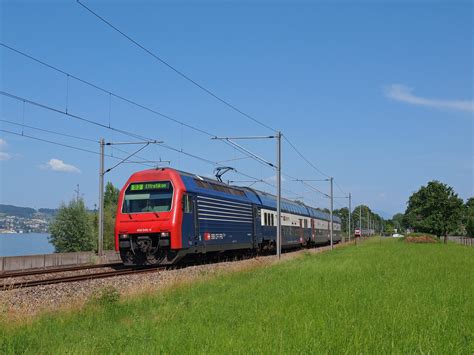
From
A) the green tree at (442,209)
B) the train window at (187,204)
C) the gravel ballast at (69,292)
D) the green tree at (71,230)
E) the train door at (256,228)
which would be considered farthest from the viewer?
the green tree at (442,209)

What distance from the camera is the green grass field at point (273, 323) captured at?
24.7ft

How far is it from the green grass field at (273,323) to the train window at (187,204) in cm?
904

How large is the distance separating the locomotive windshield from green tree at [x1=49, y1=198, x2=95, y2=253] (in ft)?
92.5

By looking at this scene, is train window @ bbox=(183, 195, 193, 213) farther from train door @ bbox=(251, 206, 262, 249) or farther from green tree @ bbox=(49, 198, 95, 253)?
green tree @ bbox=(49, 198, 95, 253)

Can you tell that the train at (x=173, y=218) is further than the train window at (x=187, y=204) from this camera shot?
No

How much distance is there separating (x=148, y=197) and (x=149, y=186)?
50 centimetres

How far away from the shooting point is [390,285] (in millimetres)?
14695

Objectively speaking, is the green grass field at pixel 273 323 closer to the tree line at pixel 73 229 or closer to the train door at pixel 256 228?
the train door at pixel 256 228

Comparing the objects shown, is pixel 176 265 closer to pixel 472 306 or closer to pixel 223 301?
pixel 223 301

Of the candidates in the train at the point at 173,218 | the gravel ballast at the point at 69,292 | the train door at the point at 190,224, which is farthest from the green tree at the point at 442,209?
the gravel ballast at the point at 69,292

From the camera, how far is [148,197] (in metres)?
23.9

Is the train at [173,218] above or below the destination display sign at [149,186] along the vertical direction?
below

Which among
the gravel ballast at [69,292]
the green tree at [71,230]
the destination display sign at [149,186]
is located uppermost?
the destination display sign at [149,186]

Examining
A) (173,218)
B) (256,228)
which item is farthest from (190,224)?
(256,228)
